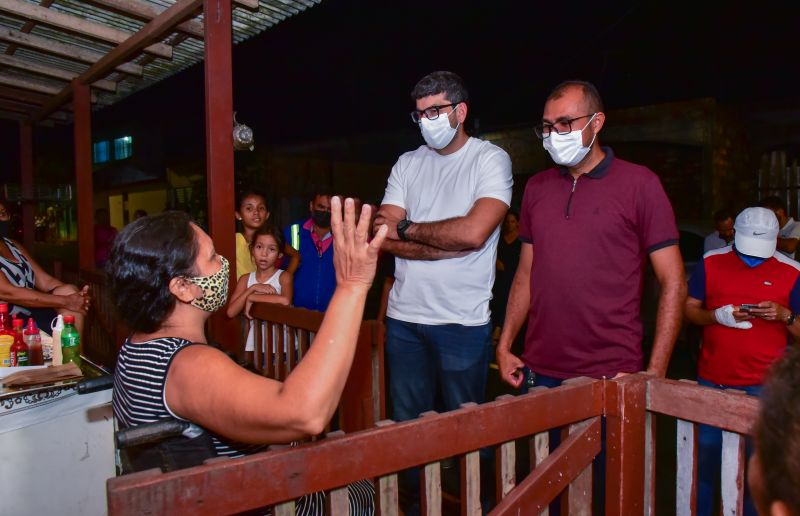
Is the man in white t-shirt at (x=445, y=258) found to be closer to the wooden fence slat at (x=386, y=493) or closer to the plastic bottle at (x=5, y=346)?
the wooden fence slat at (x=386, y=493)

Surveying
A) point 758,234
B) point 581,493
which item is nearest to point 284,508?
point 581,493

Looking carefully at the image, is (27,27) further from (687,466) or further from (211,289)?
(687,466)

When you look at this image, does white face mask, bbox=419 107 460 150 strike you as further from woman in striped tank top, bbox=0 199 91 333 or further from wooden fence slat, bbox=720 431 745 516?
woman in striped tank top, bbox=0 199 91 333

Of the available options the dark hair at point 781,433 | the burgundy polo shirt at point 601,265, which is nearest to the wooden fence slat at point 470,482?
the dark hair at point 781,433

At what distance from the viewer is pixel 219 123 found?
388cm

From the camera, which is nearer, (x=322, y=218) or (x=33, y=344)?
(x=33, y=344)

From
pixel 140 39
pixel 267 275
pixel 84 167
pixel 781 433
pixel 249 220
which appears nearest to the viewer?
pixel 781 433

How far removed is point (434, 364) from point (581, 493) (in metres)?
1.34

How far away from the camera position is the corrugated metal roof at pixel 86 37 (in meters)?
4.54

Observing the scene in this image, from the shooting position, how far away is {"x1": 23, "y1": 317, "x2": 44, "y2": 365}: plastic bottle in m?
3.48

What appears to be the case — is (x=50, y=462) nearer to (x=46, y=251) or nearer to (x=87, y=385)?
(x=87, y=385)

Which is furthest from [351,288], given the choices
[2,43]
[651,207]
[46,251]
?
[46,251]

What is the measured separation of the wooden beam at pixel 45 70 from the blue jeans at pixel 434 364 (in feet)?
17.9

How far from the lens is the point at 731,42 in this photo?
10.5m
